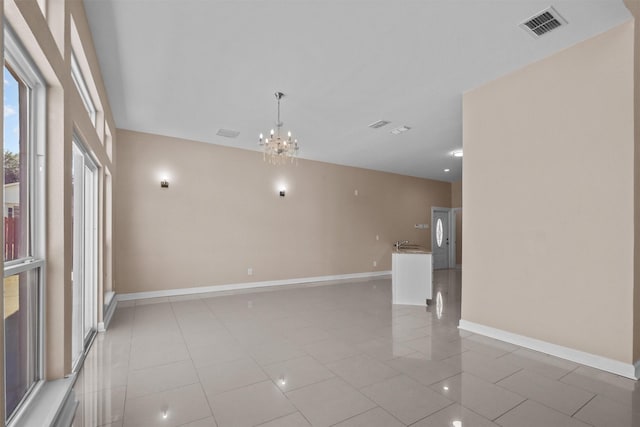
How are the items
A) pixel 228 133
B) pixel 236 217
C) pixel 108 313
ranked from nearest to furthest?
1. pixel 108 313
2. pixel 228 133
3. pixel 236 217

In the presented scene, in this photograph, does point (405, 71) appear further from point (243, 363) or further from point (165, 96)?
point (243, 363)

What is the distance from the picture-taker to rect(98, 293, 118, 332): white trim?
408cm

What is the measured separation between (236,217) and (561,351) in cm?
584

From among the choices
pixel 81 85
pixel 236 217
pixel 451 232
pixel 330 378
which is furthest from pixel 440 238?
pixel 81 85

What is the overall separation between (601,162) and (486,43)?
1615 millimetres

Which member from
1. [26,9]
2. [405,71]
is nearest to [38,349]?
[26,9]

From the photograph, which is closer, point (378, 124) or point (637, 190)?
point (637, 190)

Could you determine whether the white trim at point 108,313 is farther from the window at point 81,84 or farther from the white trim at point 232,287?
the window at point 81,84

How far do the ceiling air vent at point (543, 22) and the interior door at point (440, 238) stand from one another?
8.05m

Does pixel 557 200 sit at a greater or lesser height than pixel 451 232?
greater

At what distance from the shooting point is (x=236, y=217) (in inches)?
272

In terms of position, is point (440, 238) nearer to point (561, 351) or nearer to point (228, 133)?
point (561, 351)

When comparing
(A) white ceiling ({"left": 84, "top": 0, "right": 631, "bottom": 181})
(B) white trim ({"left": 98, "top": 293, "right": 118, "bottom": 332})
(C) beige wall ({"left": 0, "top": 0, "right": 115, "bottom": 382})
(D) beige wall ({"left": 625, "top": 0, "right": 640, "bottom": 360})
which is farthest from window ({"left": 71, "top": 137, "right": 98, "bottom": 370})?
(D) beige wall ({"left": 625, "top": 0, "right": 640, "bottom": 360})

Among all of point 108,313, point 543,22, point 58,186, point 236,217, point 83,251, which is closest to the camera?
point 58,186
